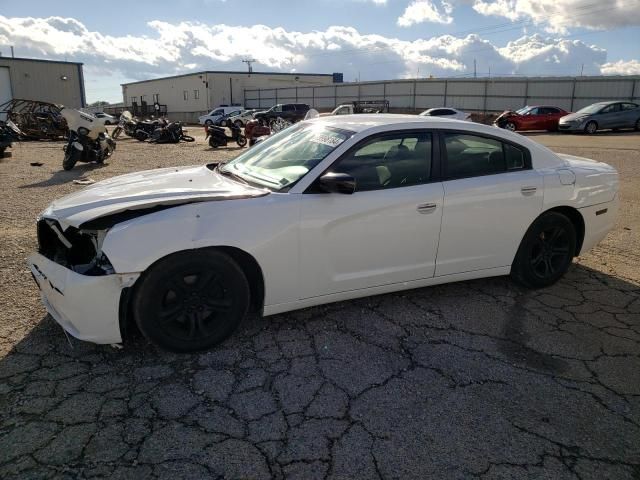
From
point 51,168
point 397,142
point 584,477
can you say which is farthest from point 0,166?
point 584,477

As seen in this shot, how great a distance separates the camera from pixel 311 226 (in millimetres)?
3279

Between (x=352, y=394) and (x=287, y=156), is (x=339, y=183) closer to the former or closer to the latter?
(x=287, y=156)

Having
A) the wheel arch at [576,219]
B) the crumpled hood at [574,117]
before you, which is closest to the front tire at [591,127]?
the crumpled hood at [574,117]

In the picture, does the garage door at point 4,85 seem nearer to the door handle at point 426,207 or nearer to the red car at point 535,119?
the red car at point 535,119

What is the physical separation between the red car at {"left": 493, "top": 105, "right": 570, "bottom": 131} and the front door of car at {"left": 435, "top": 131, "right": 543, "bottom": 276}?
23559 mm

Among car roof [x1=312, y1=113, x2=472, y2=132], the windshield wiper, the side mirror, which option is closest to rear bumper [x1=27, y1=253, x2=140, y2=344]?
the windshield wiper

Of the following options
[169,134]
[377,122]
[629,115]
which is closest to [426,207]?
[377,122]

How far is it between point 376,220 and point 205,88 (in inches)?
2171

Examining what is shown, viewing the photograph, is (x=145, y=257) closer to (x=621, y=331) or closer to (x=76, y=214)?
(x=76, y=214)

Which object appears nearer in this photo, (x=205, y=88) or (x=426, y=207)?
(x=426, y=207)

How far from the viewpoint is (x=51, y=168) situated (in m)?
12.8

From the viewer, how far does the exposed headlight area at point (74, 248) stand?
9.66ft

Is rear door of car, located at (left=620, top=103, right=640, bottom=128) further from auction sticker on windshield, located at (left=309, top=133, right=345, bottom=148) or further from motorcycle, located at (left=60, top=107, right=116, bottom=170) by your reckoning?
auction sticker on windshield, located at (left=309, top=133, right=345, bottom=148)

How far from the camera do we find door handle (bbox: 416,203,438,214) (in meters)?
3.62
